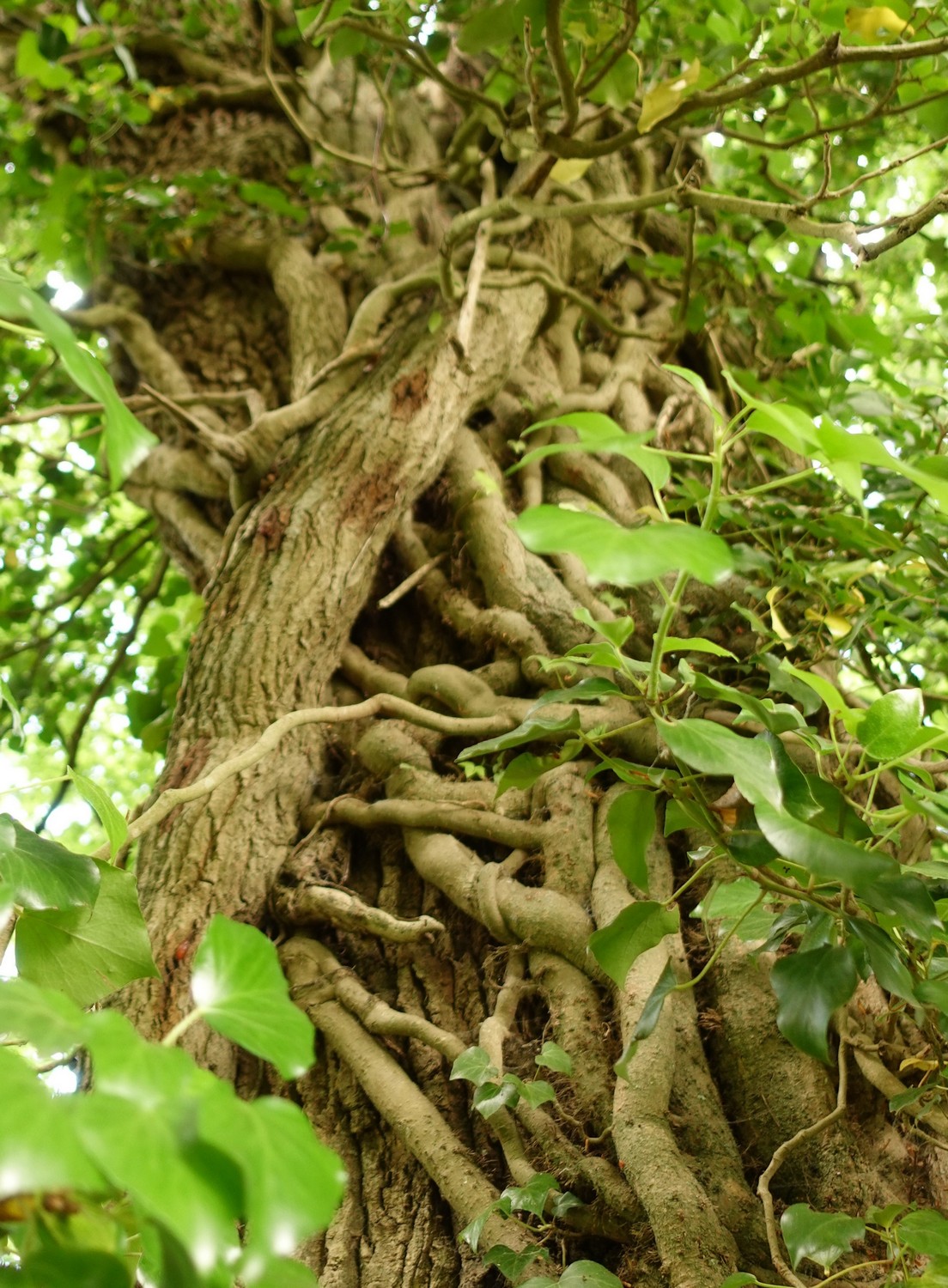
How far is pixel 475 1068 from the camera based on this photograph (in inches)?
47.0

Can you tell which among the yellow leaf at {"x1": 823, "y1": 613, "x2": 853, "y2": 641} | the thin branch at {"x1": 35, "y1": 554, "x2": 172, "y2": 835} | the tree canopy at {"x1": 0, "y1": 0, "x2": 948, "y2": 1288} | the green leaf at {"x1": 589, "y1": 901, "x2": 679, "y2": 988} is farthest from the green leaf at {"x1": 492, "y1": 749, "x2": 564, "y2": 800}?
the thin branch at {"x1": 35, "y1": 554, "x2": 172, "y2": 835}

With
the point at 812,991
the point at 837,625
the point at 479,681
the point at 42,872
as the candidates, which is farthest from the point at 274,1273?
the point at 837,625

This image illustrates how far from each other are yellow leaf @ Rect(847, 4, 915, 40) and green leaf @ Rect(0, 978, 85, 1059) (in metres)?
1.92

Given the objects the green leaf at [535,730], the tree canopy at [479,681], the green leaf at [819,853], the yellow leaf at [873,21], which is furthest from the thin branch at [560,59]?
the green leaf at [819,853]

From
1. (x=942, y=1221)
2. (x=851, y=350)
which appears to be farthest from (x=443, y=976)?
(x=851, y=350)

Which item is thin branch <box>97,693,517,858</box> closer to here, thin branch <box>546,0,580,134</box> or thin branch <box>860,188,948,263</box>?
thin branch <box>860,188,948,263</box>

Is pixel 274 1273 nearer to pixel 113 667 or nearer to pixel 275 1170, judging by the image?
pixel 275 1170

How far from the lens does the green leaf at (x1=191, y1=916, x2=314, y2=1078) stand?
19.5 inches

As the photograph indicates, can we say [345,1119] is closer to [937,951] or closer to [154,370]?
[937,951]

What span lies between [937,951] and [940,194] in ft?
2.96

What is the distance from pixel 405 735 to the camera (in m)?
1.89

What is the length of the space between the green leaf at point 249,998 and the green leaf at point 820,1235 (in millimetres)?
660

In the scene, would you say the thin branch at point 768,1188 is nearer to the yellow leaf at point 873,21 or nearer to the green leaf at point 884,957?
the green leaf at point 884,957

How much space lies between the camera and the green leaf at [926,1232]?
85cm
